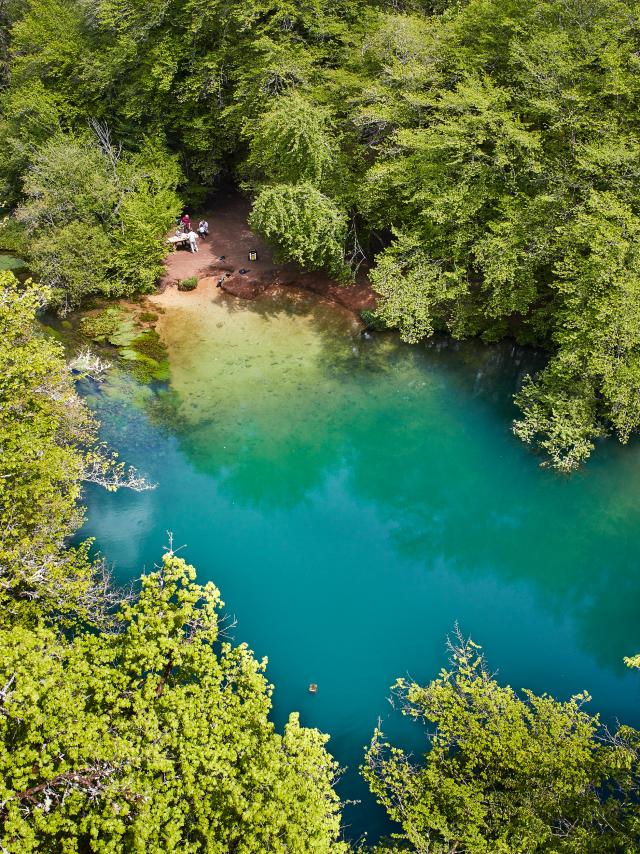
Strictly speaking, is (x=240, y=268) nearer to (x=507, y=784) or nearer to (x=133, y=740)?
(x=133, y=740)

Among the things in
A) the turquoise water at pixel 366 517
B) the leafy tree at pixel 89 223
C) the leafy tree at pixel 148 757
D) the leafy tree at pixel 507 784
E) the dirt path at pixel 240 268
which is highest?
the dirt path at pixel 240 268

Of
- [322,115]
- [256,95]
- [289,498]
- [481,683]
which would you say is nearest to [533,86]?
[322,115]

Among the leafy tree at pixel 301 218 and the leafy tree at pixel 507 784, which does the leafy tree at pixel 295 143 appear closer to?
the leafy tree at pixel 301 218

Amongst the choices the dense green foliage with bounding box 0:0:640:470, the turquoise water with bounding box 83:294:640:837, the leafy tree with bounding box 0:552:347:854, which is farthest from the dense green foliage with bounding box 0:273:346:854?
the dense green foliage with bounding box 0:0:640:470

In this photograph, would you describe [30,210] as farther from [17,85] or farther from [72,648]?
[72,648]

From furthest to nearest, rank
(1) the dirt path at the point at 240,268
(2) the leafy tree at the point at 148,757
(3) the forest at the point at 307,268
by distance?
(1) the dirt path at the point at 240,268 < (3) the forest at the point at 307,268 < (2) the leafy tree at the point at 148,757

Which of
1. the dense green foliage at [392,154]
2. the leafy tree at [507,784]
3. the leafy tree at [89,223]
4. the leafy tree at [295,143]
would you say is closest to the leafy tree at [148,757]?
the leafy tree at [507,784]

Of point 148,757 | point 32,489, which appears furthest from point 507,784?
point 32,489
